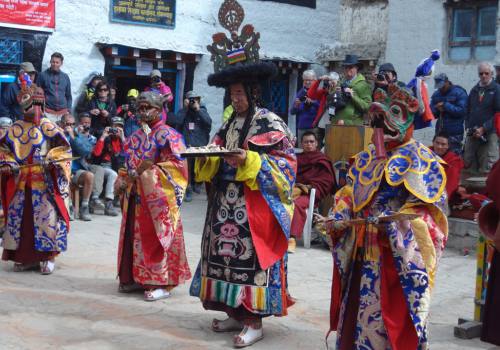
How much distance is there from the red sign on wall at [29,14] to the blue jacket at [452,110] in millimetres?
6340

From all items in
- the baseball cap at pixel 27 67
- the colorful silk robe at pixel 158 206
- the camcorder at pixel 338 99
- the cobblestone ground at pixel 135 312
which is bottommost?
the cobblestone ground at pixel 135 312

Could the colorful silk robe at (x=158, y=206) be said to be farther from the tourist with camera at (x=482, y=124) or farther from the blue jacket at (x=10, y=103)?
the tourist with camera at (x=482, y=124)

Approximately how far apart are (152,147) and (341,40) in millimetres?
11298

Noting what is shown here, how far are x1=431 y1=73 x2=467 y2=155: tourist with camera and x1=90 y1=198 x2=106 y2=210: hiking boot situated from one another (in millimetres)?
5158

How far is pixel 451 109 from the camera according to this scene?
11547 millimetres

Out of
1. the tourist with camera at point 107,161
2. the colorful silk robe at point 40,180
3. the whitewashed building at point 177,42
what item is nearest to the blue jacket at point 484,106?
the tourist with camera at point 107,161

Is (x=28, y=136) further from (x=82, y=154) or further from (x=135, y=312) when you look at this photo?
(x=82, y=154)

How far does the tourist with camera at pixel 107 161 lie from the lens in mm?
11539

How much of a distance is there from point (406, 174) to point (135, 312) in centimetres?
296

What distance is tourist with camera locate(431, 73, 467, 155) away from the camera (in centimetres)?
1159

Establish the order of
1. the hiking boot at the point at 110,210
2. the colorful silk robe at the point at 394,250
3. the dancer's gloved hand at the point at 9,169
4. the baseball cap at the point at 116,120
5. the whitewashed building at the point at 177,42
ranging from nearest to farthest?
the colorful silk robe at the point at 394,250 → the dancer's gloved hand at the point at 9,169 → the hiking boot at the point at 110,210 → the baseball cap at the point at 116,120 → the whitewashed building at the point at 177,42

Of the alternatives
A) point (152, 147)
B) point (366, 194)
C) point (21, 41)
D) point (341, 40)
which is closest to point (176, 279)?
point (152, 147)

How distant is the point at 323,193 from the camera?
983 cm

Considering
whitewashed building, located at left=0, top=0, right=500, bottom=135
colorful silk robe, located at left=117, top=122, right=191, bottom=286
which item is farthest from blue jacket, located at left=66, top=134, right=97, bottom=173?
colorful silk robe, located at left=117, top=122, right=191, bottom=286
